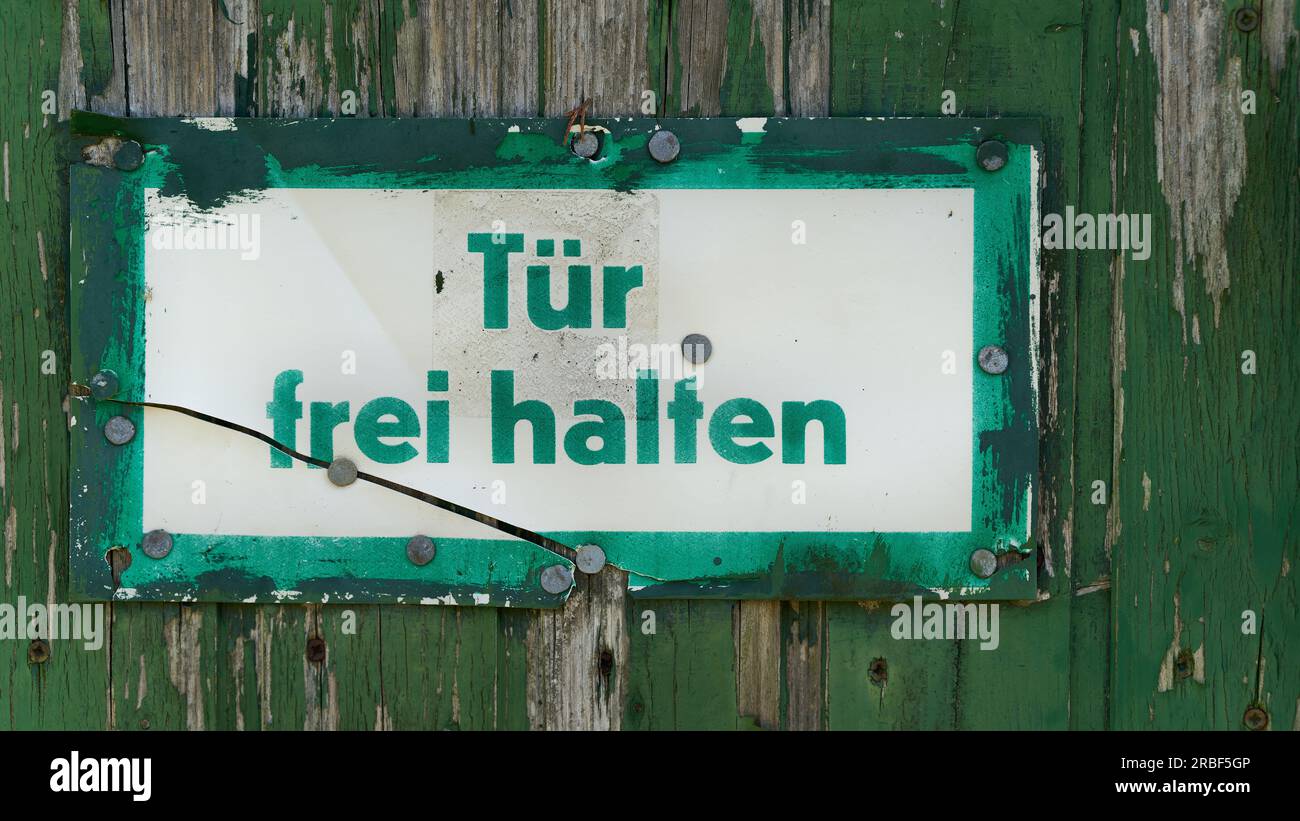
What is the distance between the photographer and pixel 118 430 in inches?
61.1

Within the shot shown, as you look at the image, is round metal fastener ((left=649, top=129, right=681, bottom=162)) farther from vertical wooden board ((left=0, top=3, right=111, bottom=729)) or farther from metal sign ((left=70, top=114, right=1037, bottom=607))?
vertical wooden board ((left=0, top=3, right=111, bottom=729))

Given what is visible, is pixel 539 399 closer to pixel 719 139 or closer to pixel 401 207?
pixel 401 207

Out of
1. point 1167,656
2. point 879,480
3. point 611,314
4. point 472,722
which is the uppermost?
point 611,314

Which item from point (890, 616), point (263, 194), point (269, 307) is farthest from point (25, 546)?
point (890, 616)

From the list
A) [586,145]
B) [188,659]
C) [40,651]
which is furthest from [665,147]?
[40,651]

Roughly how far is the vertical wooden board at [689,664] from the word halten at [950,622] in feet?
0.92

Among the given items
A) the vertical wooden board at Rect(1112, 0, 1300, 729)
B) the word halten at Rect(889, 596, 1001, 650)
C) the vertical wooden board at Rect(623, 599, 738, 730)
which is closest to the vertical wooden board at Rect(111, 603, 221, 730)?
the vertical wooden board at Rect(623, 599, 738, 730)

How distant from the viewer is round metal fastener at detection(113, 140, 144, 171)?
1549 millimetres

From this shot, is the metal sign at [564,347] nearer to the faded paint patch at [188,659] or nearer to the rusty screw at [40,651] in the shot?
the faded paint patch at [188,659]

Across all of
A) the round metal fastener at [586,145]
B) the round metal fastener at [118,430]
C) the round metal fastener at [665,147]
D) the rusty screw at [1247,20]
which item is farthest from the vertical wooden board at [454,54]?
the rusty screw at [1247,20]

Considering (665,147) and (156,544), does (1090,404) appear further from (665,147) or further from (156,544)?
(156,544)

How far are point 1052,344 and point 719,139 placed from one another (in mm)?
632

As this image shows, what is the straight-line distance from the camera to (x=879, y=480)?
5.08 feet

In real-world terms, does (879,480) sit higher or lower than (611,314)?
lower
